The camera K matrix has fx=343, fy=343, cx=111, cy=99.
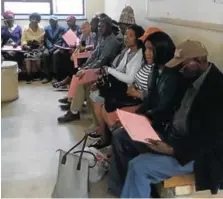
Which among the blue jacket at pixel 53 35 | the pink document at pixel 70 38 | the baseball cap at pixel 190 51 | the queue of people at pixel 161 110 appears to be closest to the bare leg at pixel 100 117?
the queue of people at pixel 161 110

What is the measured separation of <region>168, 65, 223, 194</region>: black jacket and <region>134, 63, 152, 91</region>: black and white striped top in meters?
0.83

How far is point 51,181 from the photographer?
8.67ft

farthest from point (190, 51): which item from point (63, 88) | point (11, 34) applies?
point (11, 34)

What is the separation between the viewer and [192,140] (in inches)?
76.6

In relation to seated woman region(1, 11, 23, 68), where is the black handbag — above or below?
below

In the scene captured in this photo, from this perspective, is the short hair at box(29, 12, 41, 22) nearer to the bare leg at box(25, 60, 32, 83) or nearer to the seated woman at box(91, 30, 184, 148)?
the bare leg at box(25, 60, 32, 83)

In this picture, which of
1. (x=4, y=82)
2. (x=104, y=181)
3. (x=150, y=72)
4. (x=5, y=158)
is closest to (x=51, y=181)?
(x=104, y=181)

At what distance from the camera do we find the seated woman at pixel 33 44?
6.07 m

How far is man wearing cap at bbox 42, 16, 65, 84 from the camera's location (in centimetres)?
608

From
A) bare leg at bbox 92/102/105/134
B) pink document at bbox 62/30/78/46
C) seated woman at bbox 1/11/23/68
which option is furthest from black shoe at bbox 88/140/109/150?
seated woman at bbox 1/11/23/68

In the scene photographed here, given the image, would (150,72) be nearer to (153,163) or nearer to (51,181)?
(153,163)

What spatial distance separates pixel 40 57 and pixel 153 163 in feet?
14.8

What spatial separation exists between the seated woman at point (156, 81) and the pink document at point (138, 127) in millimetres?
107

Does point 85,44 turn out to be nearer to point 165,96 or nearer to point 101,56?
point 101,56
